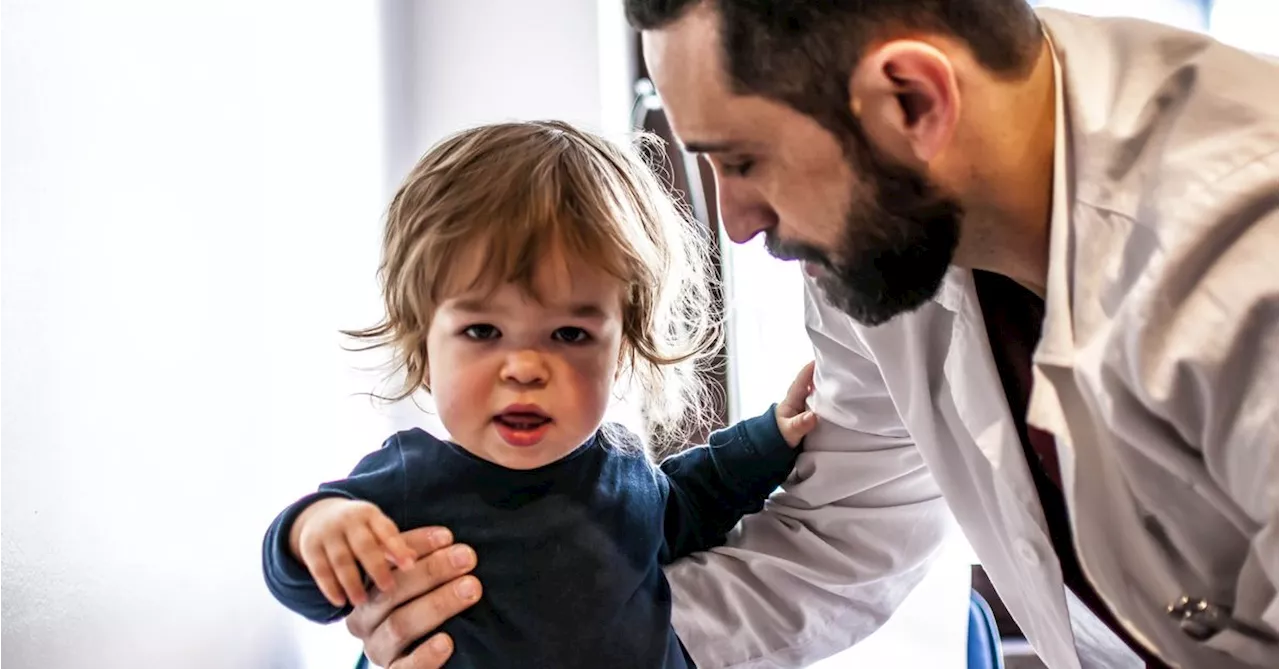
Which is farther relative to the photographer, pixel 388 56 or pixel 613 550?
pixel 388 56

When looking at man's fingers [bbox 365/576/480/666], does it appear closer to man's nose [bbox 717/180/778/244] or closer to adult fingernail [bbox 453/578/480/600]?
adult fingernail [bbox 453/578/480/600]

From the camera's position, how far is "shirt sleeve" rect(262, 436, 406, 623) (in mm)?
755

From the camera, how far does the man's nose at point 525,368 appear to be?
765 mm

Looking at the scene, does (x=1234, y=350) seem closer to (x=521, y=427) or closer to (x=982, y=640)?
(x=521, y=427)

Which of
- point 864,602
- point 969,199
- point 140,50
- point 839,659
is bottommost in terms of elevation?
point 839,659

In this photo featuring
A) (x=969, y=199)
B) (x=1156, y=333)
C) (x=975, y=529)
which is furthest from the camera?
(x=975, y=529)

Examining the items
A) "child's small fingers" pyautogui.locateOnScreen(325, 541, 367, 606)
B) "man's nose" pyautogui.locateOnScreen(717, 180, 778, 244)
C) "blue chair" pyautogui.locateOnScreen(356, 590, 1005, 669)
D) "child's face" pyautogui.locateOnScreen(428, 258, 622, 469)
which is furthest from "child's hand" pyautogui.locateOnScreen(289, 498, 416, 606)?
"blue chair" pyautogui.locateOnScreen(356, 590, 1005, 669)

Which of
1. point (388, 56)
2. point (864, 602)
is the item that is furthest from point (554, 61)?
point (864, 602)

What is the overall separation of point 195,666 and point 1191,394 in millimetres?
726

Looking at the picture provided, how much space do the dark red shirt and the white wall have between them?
0.62m

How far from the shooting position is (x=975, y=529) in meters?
0.91

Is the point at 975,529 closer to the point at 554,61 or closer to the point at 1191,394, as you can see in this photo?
the point at 1191,394

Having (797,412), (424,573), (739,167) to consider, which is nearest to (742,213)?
(739,167)

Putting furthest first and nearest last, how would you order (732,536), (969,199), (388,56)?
(388,56) < (732,536) < (969,199)
